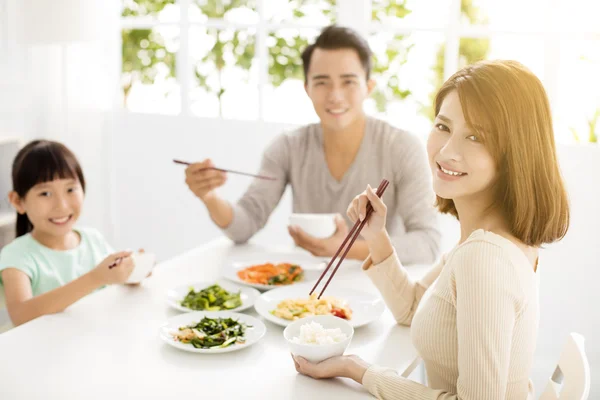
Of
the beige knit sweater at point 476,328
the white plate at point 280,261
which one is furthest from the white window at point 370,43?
the beige knit sweater at point 476,328

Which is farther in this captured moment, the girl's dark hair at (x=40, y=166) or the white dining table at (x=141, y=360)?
the girl's dark hair at (x=40, y=166)

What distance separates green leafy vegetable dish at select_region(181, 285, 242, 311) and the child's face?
54cm

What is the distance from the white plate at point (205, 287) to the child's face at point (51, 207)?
0.49 meters

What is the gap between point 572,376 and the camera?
1387 mm

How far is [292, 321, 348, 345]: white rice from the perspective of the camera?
139 cm

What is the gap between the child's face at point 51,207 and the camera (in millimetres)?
2059

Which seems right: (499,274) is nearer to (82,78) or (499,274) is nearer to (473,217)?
(473,217)

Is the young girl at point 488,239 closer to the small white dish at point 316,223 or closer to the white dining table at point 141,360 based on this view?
the white dining table at point 141,360

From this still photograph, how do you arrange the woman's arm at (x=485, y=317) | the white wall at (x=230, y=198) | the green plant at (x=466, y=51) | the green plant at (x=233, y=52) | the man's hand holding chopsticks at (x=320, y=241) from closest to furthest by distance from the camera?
1. the woman's arm at (x=485, y=317)
2. the man's hand holding chopsticks at (x=320, y=241)
3. the white wall at (x=230, y=198)
4. the green plant at (x=466, y=51)
5. the green plant at (x=233, y=52)

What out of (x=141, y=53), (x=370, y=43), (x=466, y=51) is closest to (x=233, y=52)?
(x=141, y=53)

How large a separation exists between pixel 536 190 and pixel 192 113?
2.99 meters

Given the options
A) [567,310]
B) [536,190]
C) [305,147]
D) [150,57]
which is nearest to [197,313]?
[536,190]

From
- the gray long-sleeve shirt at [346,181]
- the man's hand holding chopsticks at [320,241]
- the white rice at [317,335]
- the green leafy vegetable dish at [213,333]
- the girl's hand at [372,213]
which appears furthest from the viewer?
the gray long-sleeve shirt at [346,181]

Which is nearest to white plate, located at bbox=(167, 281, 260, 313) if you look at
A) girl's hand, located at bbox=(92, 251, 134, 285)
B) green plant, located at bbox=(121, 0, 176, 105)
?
girl's hand, located at bbox=(92, 251, 134, 285)
